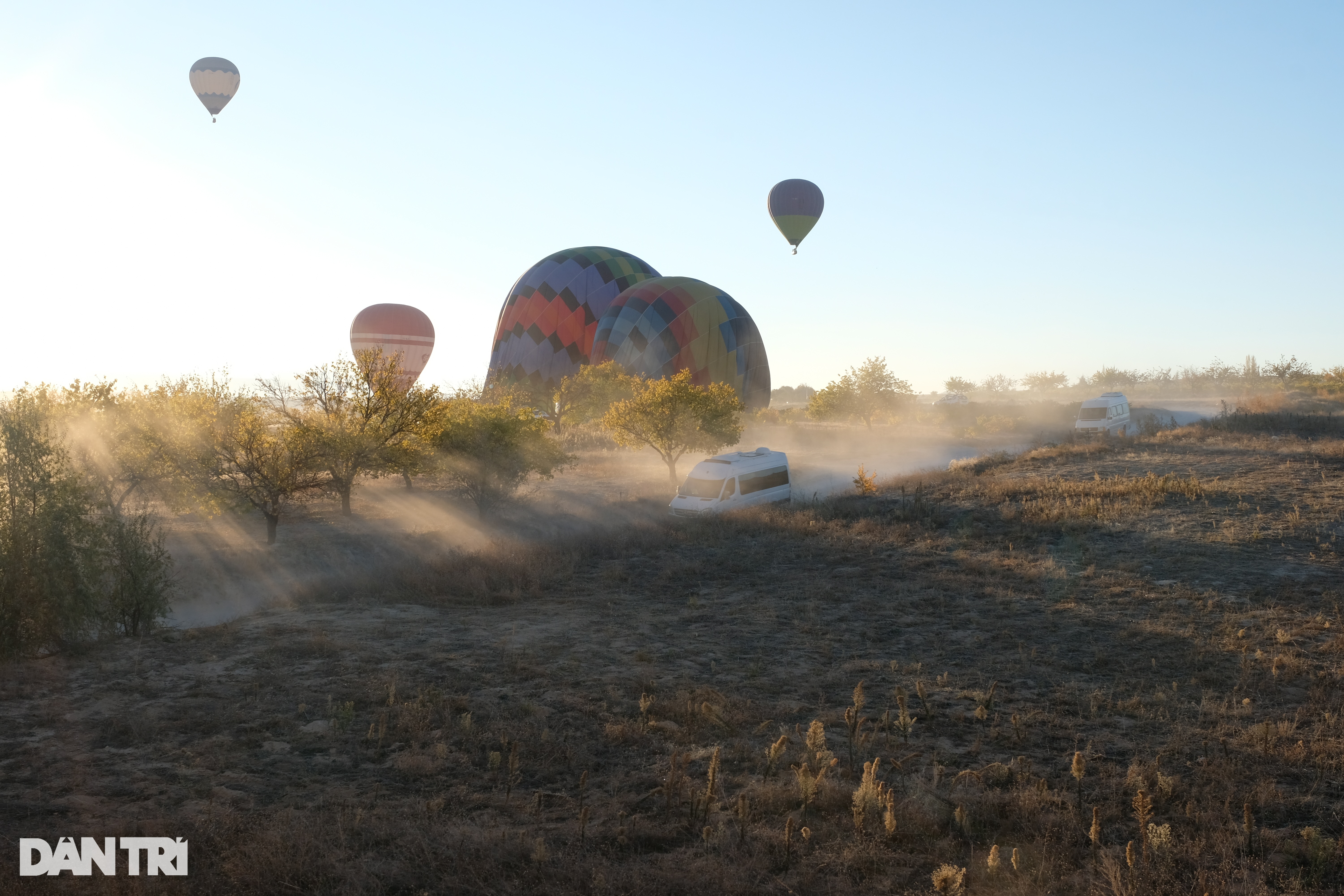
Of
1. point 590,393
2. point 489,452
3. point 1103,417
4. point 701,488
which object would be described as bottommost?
point 701,488

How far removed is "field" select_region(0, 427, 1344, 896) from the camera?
6.71m

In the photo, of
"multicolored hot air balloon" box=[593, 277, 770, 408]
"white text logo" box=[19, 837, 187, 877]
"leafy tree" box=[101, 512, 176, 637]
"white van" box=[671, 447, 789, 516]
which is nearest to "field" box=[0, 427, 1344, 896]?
"white text logo" box=[19, 837, 187, 877]

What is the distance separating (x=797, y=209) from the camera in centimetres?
4838

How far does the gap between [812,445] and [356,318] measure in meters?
31.7

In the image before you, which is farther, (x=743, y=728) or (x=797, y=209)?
(x=797, y=209)

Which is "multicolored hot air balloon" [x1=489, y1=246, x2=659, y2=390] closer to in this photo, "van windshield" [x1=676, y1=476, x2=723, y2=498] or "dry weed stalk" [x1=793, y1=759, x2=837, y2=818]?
"van windshield" [x1=676, y1=476, x2=723, y2=498]

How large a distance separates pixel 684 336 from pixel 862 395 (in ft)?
49.4

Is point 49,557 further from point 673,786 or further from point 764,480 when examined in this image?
point 764,480

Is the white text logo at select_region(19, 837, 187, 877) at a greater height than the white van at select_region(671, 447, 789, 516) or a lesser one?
lesser

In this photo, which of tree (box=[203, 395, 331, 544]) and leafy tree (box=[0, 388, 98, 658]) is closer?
leafy tree (box=[0, 388, 98, 658])

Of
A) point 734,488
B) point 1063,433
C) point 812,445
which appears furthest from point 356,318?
point 1063,433

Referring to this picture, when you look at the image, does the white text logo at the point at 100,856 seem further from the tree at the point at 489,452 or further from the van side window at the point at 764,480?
the van side window at the point at 764,480

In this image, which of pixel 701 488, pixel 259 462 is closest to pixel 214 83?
pixel 259 462

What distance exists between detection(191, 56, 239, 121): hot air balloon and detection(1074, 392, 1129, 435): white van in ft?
156
